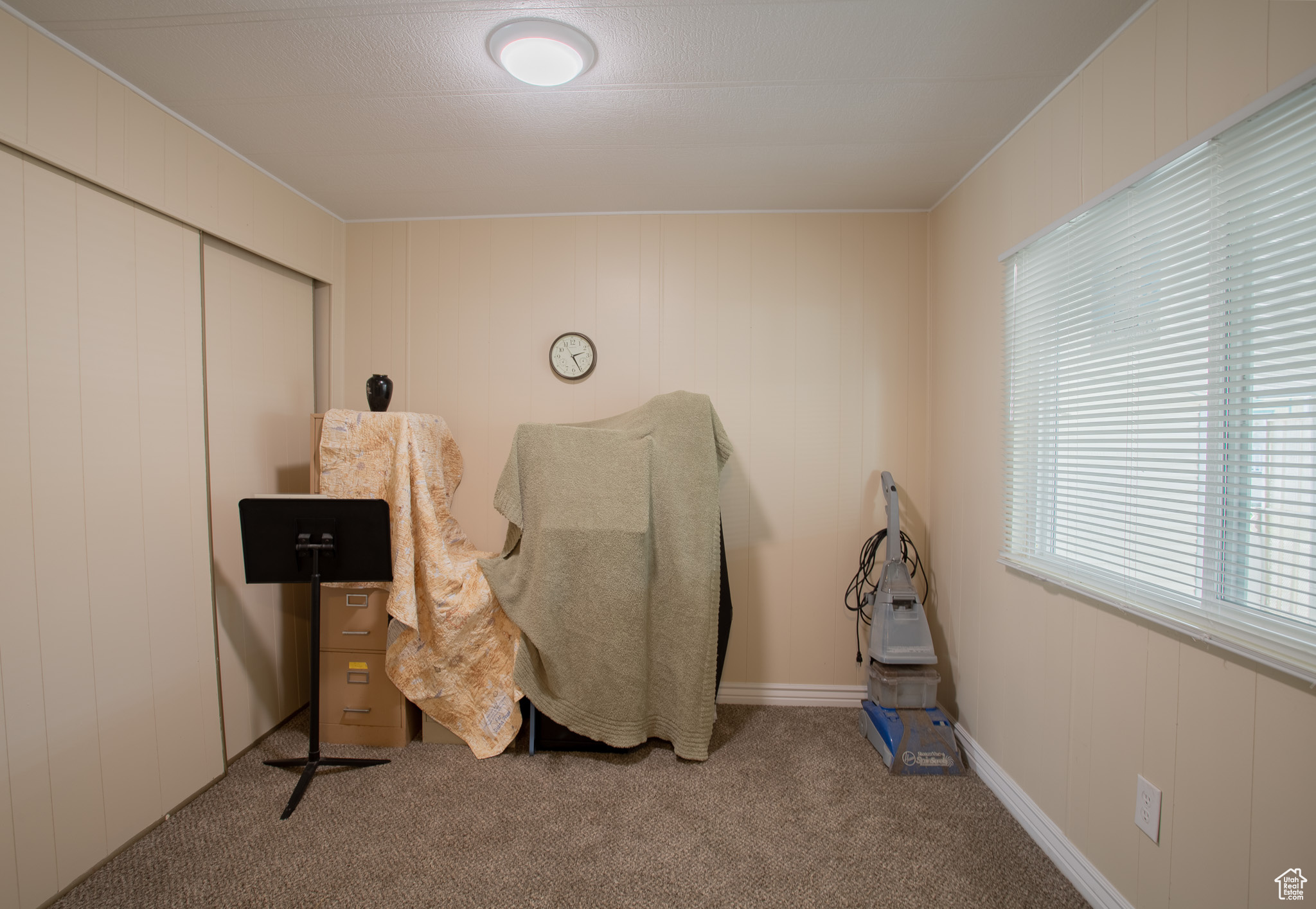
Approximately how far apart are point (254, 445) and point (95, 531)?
673 mm

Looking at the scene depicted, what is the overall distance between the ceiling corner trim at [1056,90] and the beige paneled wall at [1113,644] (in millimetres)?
20

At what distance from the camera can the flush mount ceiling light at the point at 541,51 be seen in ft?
4.63

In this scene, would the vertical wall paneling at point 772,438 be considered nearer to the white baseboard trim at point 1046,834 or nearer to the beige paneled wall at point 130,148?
the white baseboard trim at point 1046,834

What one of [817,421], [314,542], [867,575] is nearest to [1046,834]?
[867,575]

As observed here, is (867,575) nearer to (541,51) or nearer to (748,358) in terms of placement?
(748,358)

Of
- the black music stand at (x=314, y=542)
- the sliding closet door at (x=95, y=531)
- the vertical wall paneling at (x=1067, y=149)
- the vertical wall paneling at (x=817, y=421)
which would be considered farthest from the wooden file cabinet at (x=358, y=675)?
the vertical wall paneling at (x=1067, y=149)

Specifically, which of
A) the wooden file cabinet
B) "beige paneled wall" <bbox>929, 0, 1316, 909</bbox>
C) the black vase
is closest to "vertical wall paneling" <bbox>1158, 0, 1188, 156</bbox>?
"beige paneled wall" <bbox>929, 0, 1316, 909</bbox>

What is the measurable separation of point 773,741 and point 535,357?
7.06ft

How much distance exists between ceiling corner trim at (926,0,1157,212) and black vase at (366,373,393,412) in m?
1.37

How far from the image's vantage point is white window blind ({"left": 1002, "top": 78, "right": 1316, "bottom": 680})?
3.32 feet

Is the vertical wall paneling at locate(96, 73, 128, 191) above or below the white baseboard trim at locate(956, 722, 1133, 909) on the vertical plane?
above

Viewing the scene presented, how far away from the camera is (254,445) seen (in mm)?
2197

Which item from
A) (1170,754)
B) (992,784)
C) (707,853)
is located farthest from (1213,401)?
(707,853)

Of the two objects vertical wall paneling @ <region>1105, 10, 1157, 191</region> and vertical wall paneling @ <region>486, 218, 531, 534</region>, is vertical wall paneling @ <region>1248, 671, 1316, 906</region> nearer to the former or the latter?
vertical wall paneling @ <region>1105, 10, 1157, 191</region>
